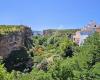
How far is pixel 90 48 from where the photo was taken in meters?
68.1

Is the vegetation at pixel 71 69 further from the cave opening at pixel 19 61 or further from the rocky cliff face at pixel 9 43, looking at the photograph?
the rocky cliff face at pixel 9 43

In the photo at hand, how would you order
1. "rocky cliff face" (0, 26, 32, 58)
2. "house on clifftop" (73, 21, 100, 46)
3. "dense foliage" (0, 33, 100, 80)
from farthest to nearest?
"house on clifftop" (73, 21, 100, 46), "rocky cliff face" (0, 26, 32, 58), "dense foliage" (0, 33, 100, 80)

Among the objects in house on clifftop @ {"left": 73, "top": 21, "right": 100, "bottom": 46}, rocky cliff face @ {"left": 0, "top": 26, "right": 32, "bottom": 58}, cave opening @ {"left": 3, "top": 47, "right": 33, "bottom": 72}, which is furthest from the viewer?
house on clifftop @ {"left": 73, "top": 21, "right": 100, "bottom": 46}

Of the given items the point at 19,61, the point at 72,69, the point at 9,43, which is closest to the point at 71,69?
the point at 72,69

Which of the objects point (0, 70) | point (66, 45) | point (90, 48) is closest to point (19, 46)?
point (66, 45)

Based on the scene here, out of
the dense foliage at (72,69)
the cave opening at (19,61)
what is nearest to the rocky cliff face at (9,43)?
the cave opening at (19,61)

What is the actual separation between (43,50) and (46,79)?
5165 cm

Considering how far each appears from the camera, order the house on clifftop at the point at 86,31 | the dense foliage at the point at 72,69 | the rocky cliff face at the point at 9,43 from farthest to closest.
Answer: the house on clifftop at the point at 86,31, the rocky cliff face at the point at 9,43, the dense foliage at the point at 72,69

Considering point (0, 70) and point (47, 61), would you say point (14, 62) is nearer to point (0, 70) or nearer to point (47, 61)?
point (47, 61)

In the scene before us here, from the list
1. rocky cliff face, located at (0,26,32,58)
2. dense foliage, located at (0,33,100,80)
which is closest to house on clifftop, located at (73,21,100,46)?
rocky cliff face, located at (0,26,32,58)

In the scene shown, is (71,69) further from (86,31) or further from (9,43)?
(86,31)

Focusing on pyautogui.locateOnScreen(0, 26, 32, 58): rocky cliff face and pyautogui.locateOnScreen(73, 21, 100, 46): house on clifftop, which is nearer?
pyautogui.locateOnScreen(0, 26, 32, 58): rocky cliff face

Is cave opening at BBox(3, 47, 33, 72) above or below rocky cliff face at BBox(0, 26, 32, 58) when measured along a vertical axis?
below

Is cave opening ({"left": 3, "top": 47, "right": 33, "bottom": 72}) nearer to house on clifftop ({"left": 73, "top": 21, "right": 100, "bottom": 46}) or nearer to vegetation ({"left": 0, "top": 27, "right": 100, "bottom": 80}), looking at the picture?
vegetation ({"left": 0, "top": 27, "right": 100, "bottom": 80})
